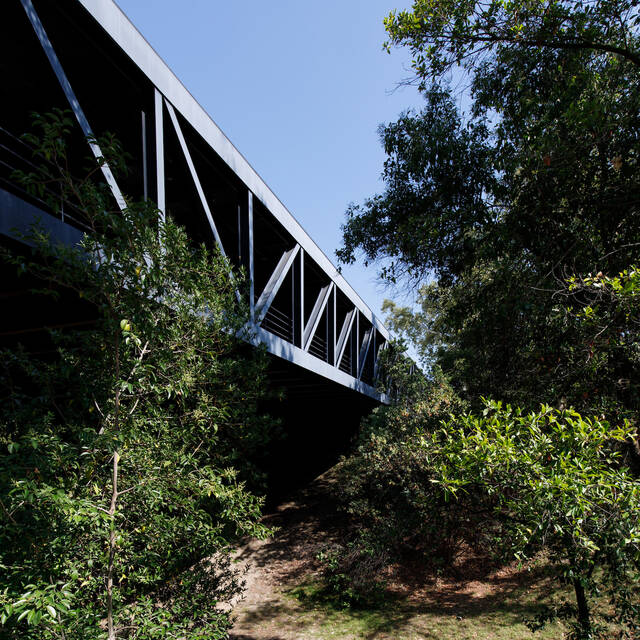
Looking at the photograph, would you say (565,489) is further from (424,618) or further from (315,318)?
(315,318)

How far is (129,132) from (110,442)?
21.4 ft

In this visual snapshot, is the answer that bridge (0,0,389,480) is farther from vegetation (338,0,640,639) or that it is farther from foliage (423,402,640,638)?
foliage (423,402,640,638)

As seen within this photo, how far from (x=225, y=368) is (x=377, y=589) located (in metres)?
8.58

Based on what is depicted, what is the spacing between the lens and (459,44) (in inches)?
268

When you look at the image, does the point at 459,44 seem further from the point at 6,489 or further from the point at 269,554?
the point at 269,554

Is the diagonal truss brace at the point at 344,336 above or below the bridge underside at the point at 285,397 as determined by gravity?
above

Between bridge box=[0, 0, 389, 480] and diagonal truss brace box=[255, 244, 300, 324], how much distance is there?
3cm

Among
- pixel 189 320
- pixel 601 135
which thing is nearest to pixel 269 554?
pixel 189 320

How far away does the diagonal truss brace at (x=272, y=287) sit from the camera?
723 centimetres

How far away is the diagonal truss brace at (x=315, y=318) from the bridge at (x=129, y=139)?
0.03m

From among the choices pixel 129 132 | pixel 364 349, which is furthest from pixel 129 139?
pixel 364 349

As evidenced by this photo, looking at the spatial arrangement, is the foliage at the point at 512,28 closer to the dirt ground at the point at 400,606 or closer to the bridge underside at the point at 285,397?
the bridge underside at the point at 285,397

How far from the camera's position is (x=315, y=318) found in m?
10.8

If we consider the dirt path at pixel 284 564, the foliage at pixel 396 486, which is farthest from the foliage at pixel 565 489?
the foliage at pixel 396 486
